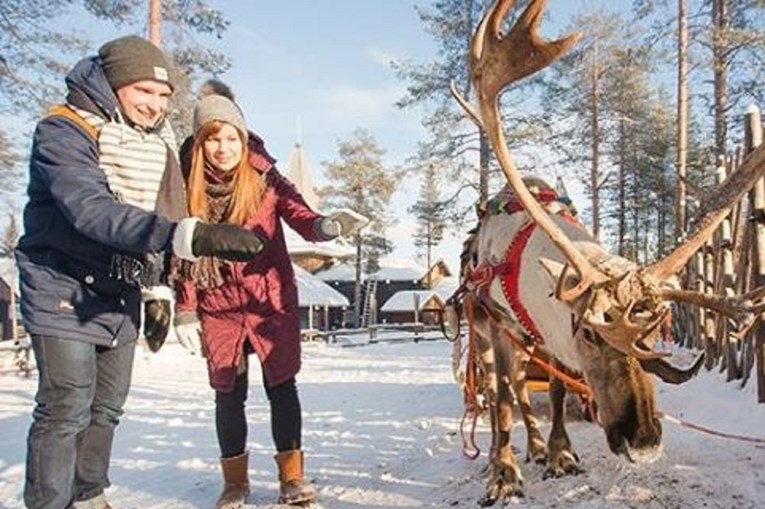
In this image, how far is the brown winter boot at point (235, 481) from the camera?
3877mm

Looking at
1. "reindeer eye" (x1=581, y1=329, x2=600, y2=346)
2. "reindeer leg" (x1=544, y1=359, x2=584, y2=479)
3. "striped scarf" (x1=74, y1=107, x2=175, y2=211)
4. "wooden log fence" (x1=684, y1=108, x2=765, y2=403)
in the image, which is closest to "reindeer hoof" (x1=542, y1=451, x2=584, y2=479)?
"reindeer leg" (x1=544, y1=359, x2=584, y2=479)

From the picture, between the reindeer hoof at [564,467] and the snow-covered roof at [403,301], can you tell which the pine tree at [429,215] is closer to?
the snow-covered roof at [403,301]

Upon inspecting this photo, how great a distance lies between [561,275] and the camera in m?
2.83

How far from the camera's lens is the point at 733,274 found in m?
7.61

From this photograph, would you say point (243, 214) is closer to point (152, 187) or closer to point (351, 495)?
point (152, 187)

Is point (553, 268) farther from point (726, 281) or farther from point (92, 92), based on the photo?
point (726, 281)

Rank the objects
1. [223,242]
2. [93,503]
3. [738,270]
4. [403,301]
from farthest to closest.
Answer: [403,301] < [738,270] < [93,503] < [223,242]

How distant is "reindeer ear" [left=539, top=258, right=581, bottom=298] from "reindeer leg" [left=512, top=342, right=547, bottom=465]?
1164 millimetres

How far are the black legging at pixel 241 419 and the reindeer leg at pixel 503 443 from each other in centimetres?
108

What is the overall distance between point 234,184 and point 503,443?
2.01 metres

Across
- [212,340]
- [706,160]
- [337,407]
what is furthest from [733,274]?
[706,160]

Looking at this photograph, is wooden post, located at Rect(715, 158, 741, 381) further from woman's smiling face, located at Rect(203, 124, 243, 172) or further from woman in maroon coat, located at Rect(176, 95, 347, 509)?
woman's smiling face, located at Rect(203, 124, 243, 172)

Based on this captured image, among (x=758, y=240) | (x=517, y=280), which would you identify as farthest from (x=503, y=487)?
(x=758, y=240)

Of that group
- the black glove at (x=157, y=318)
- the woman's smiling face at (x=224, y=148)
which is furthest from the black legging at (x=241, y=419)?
the woman's smiling face at (x=224, y=148)
